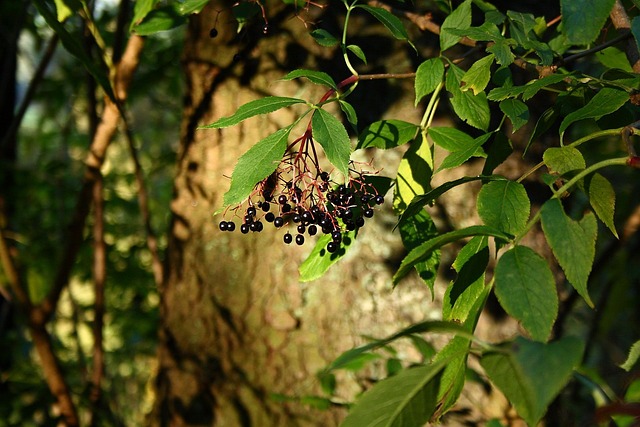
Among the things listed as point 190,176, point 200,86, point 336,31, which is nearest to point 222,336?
point 190,176

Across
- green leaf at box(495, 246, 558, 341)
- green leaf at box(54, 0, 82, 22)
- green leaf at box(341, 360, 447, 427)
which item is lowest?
green leaf at box(341, 360, 447, 427)

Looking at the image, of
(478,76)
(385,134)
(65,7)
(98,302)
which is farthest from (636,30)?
(98,302)

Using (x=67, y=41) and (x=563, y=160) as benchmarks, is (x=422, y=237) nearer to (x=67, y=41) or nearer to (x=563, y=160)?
(x=563, y=160)

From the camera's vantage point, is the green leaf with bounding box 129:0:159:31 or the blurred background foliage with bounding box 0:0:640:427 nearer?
the green leaf with bounding box 129:0:159:31

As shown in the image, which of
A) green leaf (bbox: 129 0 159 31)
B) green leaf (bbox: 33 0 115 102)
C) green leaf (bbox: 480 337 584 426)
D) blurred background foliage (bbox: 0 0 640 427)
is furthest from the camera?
blurred background foliage (bbox: 0 0 640 427)

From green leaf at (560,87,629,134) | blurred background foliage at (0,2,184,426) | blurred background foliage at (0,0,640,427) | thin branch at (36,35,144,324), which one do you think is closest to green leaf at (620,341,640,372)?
green leaf at (560,87,629,134)

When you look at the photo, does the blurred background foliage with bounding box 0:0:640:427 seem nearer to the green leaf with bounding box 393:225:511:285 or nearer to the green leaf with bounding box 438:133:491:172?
the green leaf with bounding box 438:133:491:172
